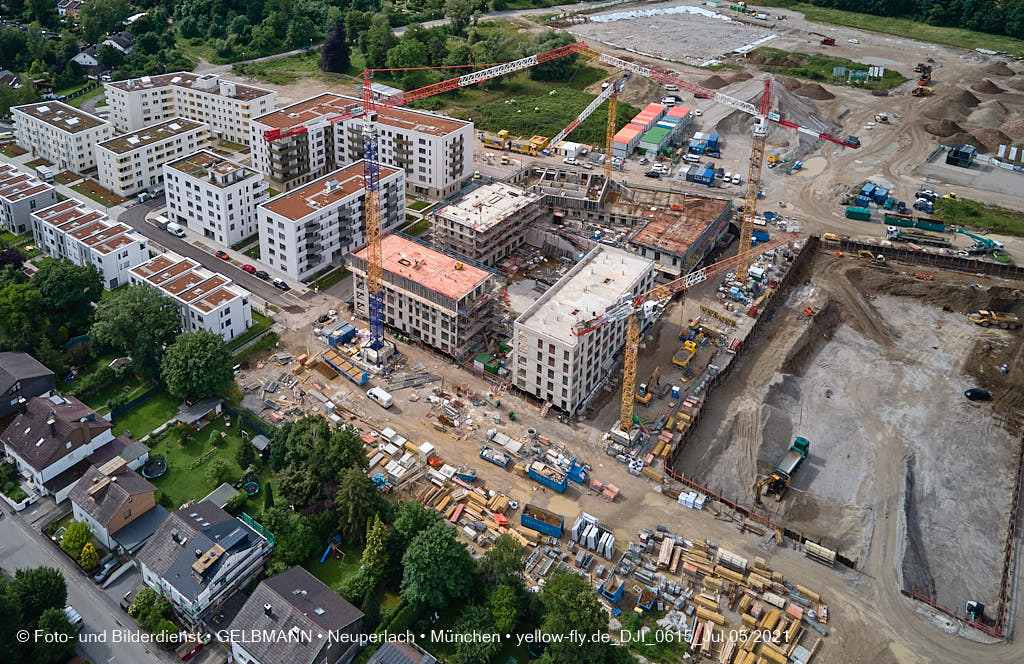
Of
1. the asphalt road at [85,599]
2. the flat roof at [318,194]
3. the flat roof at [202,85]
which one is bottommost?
the asphalt road at [85,599]

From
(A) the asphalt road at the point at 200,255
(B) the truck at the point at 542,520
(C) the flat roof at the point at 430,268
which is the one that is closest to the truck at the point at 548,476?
(B) the truck at the point at 542,520

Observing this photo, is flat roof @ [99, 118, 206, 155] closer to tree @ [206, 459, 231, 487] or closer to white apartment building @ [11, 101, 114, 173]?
white apartment building @ [11, 101, 114, 173]

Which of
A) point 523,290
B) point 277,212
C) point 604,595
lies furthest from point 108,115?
point 604,595

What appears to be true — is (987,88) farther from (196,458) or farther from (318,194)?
(196,458)

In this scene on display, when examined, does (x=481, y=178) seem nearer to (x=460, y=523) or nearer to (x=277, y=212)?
(x=277, y=212)

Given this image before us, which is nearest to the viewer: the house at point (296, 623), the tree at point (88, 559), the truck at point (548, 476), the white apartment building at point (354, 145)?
the house at point (296, 623)

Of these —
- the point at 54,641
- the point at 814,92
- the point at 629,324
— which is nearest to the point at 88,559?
the point at 54,641

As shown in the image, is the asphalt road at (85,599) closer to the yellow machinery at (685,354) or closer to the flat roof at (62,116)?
the yellow machinery at (685,354)
